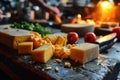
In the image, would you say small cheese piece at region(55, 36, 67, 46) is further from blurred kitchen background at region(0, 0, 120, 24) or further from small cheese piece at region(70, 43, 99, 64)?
blurred kitchen background at region(0, 0, 120, 24)

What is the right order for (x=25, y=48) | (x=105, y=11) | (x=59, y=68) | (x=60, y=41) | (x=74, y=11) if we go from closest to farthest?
(x=59, y=68)
(x=25, y=48)
(x=60, y=41)
(x=105, y=11)
(x=74, y=11)

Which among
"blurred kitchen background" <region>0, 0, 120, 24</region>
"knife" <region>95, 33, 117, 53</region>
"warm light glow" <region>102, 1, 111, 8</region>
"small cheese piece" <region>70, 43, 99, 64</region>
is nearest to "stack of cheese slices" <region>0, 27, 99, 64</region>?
"small cheese piece" <region>70, 43, 99, 64</region>

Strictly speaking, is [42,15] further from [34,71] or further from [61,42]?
[34,71]

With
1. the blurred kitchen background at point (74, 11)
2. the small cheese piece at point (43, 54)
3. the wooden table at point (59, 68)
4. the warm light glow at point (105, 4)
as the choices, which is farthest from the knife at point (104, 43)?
the warm light glow at point (105, 4)

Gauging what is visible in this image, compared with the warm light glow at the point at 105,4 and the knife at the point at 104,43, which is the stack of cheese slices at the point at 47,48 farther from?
the warm light glow at the point at 105,4

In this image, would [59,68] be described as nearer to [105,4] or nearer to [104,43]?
[104,43]

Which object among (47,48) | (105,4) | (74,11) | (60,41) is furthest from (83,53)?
(74,11)

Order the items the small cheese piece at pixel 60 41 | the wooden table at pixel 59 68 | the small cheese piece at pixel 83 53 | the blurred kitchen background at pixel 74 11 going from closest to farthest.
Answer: the wooden table at pixel 59 68 → the small cheese piece at pixel 83 53 → the small cheese piece at pixel 60 41 → the blurred kitchen background at pixel 74 11
